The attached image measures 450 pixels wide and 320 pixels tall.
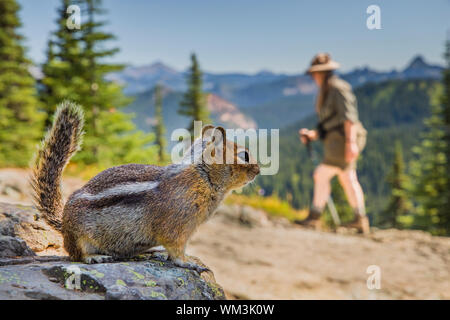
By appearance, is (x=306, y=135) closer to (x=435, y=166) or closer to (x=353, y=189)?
(x=353, y=189)

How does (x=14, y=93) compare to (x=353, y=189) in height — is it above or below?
above

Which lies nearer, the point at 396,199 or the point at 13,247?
the point at 13,247

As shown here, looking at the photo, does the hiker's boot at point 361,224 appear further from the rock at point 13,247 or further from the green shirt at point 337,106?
the rock at point 13,247

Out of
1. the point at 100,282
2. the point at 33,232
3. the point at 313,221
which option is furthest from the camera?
the point at 313,221

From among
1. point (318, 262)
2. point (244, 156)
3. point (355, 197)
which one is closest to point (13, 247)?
point (244, 156)

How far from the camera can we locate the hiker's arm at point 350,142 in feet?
36.3

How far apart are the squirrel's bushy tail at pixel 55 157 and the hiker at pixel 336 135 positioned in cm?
890

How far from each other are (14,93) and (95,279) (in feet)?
60.3

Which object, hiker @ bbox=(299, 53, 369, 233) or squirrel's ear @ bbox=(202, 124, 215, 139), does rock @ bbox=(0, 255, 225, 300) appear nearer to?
squirrel's ear @ bbox=(202, 124, 215, 139)

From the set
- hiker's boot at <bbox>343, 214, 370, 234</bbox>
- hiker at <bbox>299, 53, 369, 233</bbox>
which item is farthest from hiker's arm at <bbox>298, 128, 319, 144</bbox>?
hiker's boot at <bbox>343, 214, 370, 234</bbox>

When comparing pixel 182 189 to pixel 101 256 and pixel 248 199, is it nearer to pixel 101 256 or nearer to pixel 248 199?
pixel 101 256

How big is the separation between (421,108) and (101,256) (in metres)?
146

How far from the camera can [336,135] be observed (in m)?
11.3
